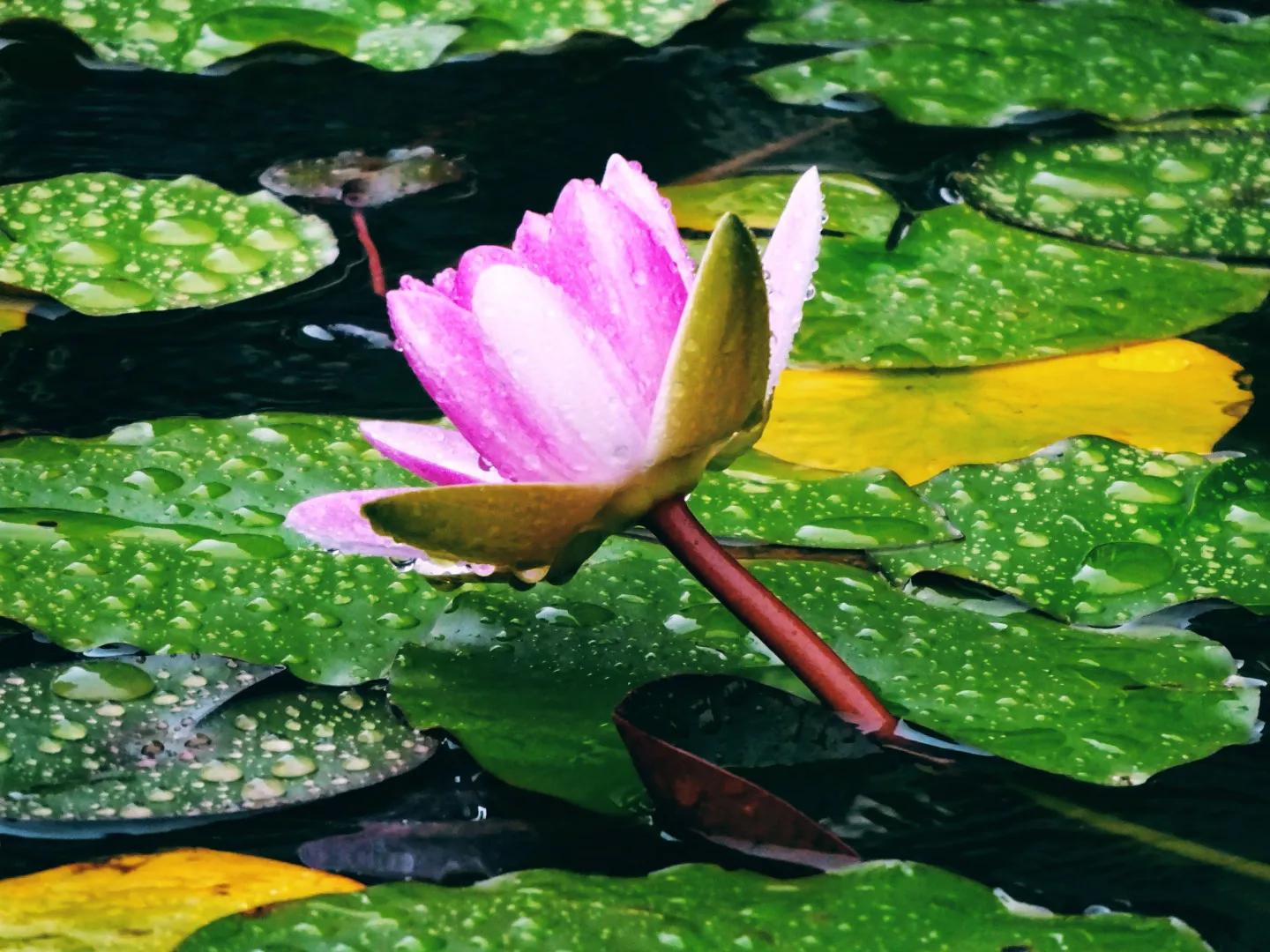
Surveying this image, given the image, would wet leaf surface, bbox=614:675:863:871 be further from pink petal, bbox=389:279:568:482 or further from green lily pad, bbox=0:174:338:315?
green lily pad, bbox=0:174:338:315

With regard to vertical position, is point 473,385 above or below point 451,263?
above

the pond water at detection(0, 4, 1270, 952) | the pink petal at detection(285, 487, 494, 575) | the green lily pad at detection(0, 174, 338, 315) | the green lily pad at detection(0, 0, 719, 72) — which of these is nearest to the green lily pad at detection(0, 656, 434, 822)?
the pond water at detection(0, 4, 1270, 952)

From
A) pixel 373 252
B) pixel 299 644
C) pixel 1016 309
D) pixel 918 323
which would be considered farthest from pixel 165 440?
pixel 1016 309

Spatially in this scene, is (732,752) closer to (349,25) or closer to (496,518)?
(496,518)

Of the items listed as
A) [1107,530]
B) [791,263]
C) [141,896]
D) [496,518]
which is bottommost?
[141,896]

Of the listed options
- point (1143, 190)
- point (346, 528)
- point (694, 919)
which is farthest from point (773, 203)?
point (694, 919)
